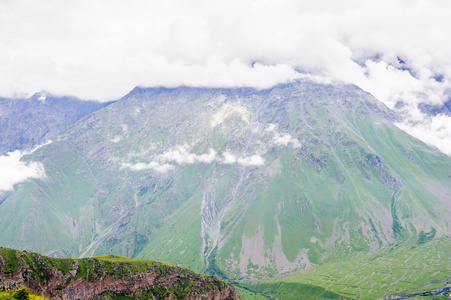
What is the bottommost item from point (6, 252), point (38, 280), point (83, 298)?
point (83, 298)

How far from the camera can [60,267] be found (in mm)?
199000

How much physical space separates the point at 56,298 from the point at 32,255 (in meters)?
27.9

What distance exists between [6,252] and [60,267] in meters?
30.6

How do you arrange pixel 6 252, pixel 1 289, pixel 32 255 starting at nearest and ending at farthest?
Answer: 1. pixel 1 289
2. pixel 6 252
3. pixel 32 255

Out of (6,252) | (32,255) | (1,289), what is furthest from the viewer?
(32,255)

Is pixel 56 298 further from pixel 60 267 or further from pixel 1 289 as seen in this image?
pixel 1 289

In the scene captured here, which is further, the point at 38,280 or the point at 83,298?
the point at 83,298

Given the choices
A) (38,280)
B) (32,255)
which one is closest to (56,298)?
(38,280)

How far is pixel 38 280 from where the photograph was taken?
183 metres

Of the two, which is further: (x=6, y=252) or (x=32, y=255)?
(x=32, y=255)

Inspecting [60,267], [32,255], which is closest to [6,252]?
[32,255]

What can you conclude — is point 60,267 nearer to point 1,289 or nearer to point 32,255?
point 32,255

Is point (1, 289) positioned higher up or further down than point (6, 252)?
further down

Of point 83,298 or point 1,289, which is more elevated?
point 1,289
